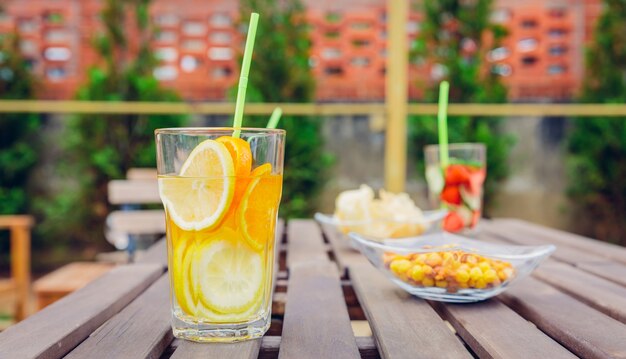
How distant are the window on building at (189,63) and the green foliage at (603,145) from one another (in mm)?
3142

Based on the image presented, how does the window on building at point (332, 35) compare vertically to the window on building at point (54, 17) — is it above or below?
below

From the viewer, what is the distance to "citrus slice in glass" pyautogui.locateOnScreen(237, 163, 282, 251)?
0.55 m

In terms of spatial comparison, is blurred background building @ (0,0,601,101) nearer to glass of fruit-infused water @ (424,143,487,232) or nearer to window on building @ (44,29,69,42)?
window on building @ (44,29,69,42)

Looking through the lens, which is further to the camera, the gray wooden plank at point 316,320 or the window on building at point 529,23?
the window on building at point 529,23

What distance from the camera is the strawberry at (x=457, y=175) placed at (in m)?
1.14

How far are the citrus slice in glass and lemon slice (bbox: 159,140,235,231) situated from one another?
2 cm

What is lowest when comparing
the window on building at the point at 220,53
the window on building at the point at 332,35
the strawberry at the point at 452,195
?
the strawberry at the point at 452,195

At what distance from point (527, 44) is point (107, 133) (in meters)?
3.67

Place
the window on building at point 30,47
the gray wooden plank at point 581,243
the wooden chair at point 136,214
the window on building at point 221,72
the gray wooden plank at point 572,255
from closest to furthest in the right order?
the gray wooden plank at point 572,255, the gray wooden plank at point 581,243, the wooden chair at point 136,214, the window on building at point 30,47, the window on building at point 221,72

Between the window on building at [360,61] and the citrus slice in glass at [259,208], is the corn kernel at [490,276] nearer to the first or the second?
the citrus slice in glass at [259,208]

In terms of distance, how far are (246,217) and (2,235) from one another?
418 cm

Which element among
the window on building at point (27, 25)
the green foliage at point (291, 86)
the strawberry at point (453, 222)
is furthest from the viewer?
the window on building at point (27, 25)

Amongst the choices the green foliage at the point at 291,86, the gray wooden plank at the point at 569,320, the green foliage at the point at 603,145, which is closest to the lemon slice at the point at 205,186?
the gray wooden plank at the point at 569,320

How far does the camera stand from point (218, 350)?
19.4 inches
